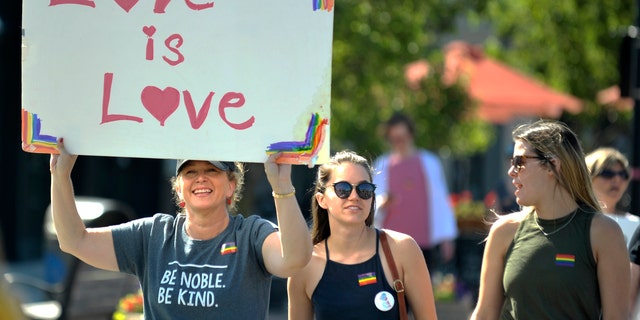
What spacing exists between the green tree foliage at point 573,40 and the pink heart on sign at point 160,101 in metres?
10.3

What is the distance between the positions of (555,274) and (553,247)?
0.11 m

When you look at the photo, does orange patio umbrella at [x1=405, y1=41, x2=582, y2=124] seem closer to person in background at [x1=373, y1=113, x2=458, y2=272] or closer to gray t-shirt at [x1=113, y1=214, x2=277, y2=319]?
person in background at [x1=373, y1=113, x2=458, y2=272]

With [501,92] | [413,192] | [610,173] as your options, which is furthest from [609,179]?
[501,92]

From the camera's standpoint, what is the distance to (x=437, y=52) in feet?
45.1

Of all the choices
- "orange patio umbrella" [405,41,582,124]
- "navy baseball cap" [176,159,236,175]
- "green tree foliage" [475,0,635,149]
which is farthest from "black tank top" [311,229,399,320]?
"orange patio umbrella" [405,41,582,124]

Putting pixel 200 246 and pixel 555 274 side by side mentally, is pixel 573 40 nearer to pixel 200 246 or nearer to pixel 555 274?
pixel 555 274

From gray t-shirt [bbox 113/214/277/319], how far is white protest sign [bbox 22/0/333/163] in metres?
0.34

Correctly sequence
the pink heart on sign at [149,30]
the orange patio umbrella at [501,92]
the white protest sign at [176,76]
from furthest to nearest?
the orange patio umbrella at [501,92], the pink heart on sign at [149,30], the white protest sign at [176,76]

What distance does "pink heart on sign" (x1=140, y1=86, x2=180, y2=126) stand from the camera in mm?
3969

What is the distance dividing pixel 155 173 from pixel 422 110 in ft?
19.7

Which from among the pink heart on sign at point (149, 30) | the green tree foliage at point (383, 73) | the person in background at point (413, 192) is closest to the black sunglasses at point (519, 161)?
the pink heart on sign at point (149, 30)

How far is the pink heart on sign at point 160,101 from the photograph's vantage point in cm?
397

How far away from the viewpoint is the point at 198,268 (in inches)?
159

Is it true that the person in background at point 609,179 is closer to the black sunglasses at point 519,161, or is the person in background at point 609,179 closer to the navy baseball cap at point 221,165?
the black sunglasses at point 519,161
